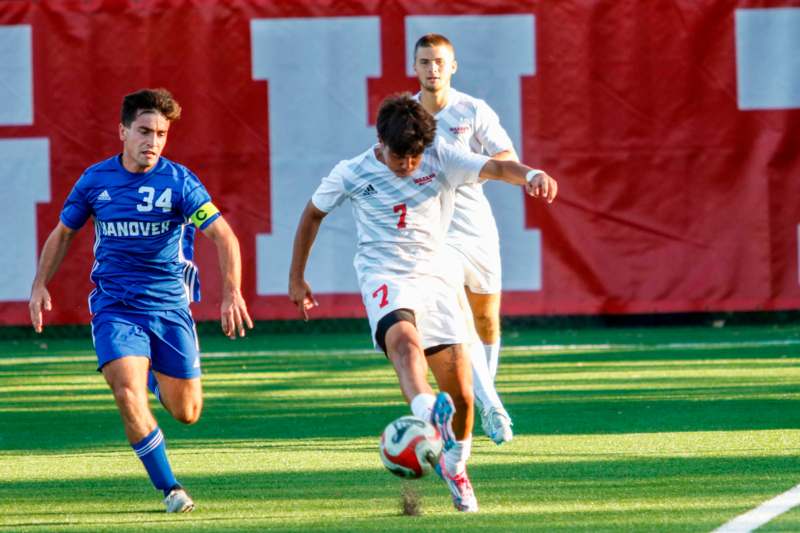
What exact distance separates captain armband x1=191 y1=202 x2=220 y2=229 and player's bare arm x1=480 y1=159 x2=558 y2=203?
4.15 ft

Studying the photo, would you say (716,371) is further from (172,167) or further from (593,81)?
(172,167)

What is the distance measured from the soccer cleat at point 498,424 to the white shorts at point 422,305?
5.04 ft

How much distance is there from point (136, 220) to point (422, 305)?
146cm

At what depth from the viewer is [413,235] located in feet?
23.5

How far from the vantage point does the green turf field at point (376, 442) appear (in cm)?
662

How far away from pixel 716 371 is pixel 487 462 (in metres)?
5.07

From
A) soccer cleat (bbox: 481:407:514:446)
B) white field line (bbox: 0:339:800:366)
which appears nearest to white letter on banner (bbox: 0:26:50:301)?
white field line (bbox: 0:339:800:366)

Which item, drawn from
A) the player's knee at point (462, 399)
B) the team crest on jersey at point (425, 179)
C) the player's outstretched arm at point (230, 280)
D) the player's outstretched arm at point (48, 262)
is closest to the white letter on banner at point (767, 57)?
the team crest on jersey at point (425, 179)

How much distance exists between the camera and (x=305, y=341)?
54.0 feet

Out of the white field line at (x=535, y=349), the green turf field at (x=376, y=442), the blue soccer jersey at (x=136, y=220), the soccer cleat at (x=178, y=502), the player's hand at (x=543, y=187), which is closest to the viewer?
the green turf field at (x=376, y=442)

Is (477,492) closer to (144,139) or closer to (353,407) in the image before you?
(144,139)

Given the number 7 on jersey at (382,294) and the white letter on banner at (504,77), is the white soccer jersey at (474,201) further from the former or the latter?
the white letter on banner at (504,77)

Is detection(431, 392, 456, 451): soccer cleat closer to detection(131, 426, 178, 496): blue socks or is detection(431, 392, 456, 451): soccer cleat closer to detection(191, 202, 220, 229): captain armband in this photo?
detection(131, 426, 178, 496): blue socks

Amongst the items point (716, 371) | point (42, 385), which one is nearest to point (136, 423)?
point (42, 385)
